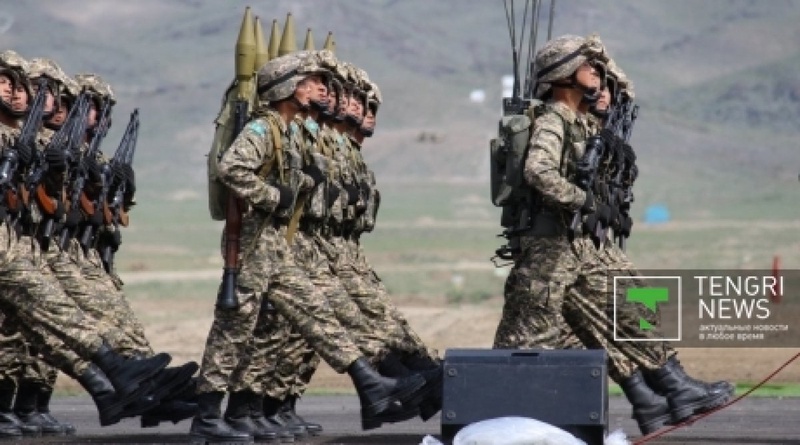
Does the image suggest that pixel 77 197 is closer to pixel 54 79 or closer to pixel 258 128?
pixel 54 79

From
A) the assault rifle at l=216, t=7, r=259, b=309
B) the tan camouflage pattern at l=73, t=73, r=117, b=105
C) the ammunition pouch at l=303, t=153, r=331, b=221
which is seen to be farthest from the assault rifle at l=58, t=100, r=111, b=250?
the ammunition pouch at l=303, t=153, r=331, b=221

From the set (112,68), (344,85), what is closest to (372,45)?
(112,68)

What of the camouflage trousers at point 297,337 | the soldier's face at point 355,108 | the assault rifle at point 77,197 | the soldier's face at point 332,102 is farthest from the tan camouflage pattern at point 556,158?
the assault rifle at point 77,197

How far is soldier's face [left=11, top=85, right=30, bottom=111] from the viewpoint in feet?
49.2

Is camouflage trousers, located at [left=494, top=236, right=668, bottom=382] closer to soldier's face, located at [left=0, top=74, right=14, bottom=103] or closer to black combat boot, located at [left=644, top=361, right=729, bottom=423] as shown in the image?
black combat boot, located at [left=644, top=361, right=729, bottom=423]

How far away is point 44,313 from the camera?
1401cm

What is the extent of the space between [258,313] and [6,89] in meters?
2.46

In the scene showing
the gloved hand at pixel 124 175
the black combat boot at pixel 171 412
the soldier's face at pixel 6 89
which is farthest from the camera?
the gloved hand at pixel 124 175

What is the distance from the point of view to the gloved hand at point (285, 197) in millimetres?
13633

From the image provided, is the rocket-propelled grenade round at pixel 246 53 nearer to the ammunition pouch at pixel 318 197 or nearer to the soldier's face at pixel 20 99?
the ammunition pouch at pixel 318 197

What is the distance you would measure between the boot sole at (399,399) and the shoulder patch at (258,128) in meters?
1.65

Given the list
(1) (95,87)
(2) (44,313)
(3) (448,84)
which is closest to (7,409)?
(2) (44,313)

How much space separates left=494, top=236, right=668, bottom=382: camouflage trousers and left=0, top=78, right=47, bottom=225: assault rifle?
304cm

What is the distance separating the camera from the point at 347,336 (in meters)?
13.7
